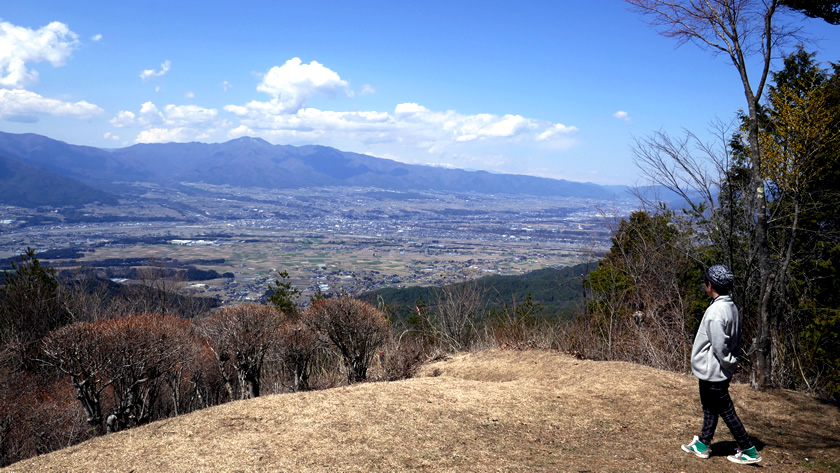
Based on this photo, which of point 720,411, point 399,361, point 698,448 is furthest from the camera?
point 399,361

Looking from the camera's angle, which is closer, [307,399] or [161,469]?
[161,469]

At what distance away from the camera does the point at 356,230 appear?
108 meters

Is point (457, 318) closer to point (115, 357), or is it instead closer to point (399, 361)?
point (399, 361)

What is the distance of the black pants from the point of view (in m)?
4.69

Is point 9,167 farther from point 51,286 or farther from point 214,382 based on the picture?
point 214,382

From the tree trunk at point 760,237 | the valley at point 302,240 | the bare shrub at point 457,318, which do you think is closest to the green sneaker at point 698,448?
the tree trunk at point 760,237

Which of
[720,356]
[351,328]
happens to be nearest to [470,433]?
[720,356]

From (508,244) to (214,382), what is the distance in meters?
74.3

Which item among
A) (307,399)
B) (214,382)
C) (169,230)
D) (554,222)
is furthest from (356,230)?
(307,399)

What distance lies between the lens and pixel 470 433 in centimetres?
570

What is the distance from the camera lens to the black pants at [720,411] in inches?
185

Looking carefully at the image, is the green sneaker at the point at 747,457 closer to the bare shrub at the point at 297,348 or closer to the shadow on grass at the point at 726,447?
the shadow on grass at the point at 726,447

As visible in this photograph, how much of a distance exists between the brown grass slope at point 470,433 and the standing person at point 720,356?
28 cm

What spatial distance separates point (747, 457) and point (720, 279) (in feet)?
5.60
